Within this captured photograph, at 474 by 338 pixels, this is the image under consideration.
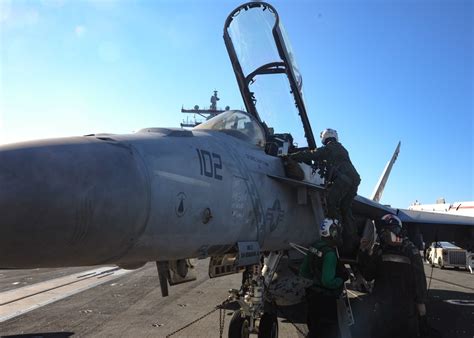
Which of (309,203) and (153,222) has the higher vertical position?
(309,203)

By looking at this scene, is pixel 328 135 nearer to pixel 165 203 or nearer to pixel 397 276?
pixel 397 276

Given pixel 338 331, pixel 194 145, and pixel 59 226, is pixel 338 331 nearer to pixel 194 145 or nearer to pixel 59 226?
pixel 194 145

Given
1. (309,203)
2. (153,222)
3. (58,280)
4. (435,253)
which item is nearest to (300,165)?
(309,203)

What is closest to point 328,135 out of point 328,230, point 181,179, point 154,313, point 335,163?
point 335,163

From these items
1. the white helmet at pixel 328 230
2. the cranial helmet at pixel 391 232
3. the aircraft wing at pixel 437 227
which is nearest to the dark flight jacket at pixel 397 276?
the cranial helmet at pixel 391 232

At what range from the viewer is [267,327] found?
5.15 metres

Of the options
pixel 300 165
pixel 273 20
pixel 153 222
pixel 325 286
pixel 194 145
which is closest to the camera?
pixel 153 222

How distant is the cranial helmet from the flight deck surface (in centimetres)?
199

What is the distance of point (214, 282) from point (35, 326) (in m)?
6.65

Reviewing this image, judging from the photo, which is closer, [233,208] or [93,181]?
[93,181]

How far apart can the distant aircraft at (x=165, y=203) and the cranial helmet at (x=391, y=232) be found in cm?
80

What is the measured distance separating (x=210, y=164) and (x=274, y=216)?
4.38 feet

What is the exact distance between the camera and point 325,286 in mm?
4398

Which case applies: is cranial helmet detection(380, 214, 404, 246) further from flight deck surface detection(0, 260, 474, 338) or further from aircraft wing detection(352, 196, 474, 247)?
aircraft wing detection(352, 196, 474, 247)
